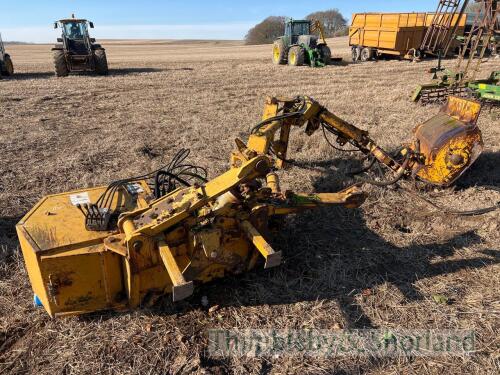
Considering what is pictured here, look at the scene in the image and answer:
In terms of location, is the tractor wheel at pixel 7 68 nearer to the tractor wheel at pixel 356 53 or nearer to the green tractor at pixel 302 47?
the green tractor at pixel 302 47

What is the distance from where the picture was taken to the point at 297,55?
18844 mm

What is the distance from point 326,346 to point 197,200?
1.45 meters

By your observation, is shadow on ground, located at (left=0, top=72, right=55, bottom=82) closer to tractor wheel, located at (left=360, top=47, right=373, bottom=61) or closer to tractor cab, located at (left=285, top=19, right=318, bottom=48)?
tractor cab, located at (left=285, top=19, right=318, bottom=48)

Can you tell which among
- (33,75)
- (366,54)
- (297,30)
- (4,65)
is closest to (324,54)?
(297,30)

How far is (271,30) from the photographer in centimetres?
7250

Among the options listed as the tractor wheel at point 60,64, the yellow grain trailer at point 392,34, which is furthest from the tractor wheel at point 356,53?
the tractor wheel at point 60,64

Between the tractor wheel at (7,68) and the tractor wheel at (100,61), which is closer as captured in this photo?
the tractor wheel at (100,61)

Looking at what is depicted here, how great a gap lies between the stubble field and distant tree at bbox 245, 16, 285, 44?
66.4 metres

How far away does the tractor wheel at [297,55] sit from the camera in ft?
61.8

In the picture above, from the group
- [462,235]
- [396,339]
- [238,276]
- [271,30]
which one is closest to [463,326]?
[396,339]

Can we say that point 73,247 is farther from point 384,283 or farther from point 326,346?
point 384,283

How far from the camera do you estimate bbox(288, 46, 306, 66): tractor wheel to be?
1883 centimetres

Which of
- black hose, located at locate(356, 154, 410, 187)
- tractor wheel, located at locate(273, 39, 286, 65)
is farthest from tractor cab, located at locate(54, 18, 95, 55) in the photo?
black hose, located at locate(356, 154, 410, 187)

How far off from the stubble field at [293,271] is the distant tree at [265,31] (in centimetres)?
6637
